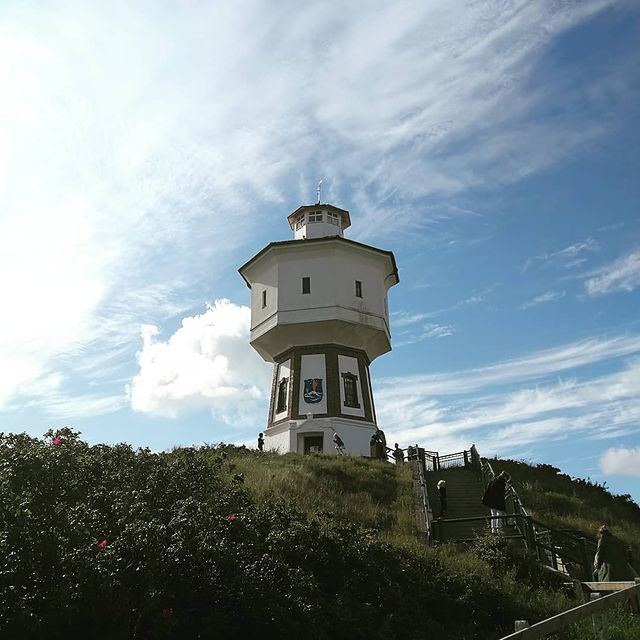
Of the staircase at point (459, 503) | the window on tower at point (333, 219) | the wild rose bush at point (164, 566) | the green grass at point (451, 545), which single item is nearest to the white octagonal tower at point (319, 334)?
the window on tower at point (333, 219)

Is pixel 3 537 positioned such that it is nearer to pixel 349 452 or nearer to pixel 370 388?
pixel 349 452

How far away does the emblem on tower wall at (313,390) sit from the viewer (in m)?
31.4

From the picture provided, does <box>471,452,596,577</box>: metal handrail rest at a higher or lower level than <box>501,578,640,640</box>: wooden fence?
higher

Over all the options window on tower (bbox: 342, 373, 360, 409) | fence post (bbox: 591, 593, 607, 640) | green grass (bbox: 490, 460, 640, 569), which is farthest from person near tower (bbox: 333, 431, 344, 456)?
fence post (bbox: 591, 593, 607, 640)

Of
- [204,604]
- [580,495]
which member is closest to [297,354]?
[580,495]

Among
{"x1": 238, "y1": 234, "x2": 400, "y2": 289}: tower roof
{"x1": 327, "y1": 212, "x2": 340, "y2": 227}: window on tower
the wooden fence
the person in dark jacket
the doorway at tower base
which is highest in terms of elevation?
{"x1": 327, "y1": 212, "x2": 340, "y2": 227}: window on tower

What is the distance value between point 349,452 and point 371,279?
8.66 meters

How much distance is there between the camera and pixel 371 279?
33.8 m

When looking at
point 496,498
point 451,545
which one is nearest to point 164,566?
point 451,545

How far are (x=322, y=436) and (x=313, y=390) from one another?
7.12 ft

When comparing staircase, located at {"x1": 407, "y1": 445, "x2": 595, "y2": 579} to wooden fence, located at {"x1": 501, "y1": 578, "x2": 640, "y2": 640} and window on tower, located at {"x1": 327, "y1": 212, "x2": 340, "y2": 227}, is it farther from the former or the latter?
→ window on tower, located at {"x1": 327, "y1": 212, "x2": 340, "y2": 227}

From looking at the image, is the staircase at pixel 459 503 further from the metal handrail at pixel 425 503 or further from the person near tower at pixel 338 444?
the person near tower at pixel 338 444

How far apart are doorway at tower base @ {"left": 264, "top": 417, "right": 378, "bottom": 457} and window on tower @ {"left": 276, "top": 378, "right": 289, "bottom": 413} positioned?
3.69 feet

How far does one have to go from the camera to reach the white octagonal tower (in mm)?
31297
